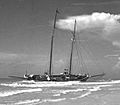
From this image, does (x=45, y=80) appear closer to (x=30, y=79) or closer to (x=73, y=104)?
(x=30, y=79)

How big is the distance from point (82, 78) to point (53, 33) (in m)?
20.9

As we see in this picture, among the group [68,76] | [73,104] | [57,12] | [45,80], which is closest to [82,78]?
[68,76]

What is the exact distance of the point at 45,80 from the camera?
83188 mm

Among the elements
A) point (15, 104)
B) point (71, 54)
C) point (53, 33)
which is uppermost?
point (53, 33)

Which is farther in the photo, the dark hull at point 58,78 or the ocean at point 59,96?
the dark hull at point 58,78

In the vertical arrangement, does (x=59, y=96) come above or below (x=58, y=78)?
below

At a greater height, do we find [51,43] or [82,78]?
[51,43]

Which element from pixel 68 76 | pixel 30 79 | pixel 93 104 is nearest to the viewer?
pixel 93 104

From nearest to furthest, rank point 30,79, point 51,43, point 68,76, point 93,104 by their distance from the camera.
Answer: point 93,104, point 51,43, point 68,76, point 30,79

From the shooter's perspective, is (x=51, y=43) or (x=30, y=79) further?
(x=30, y=79)

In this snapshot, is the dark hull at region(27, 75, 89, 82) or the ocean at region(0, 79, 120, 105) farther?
the dark hull at region(27, 75, 89, 82)

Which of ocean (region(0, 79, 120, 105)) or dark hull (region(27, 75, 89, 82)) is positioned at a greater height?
dark hull (region(27, 75, 89, 82))

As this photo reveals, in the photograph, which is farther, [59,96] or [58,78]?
[58,78]

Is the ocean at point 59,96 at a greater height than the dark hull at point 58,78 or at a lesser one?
lesser
